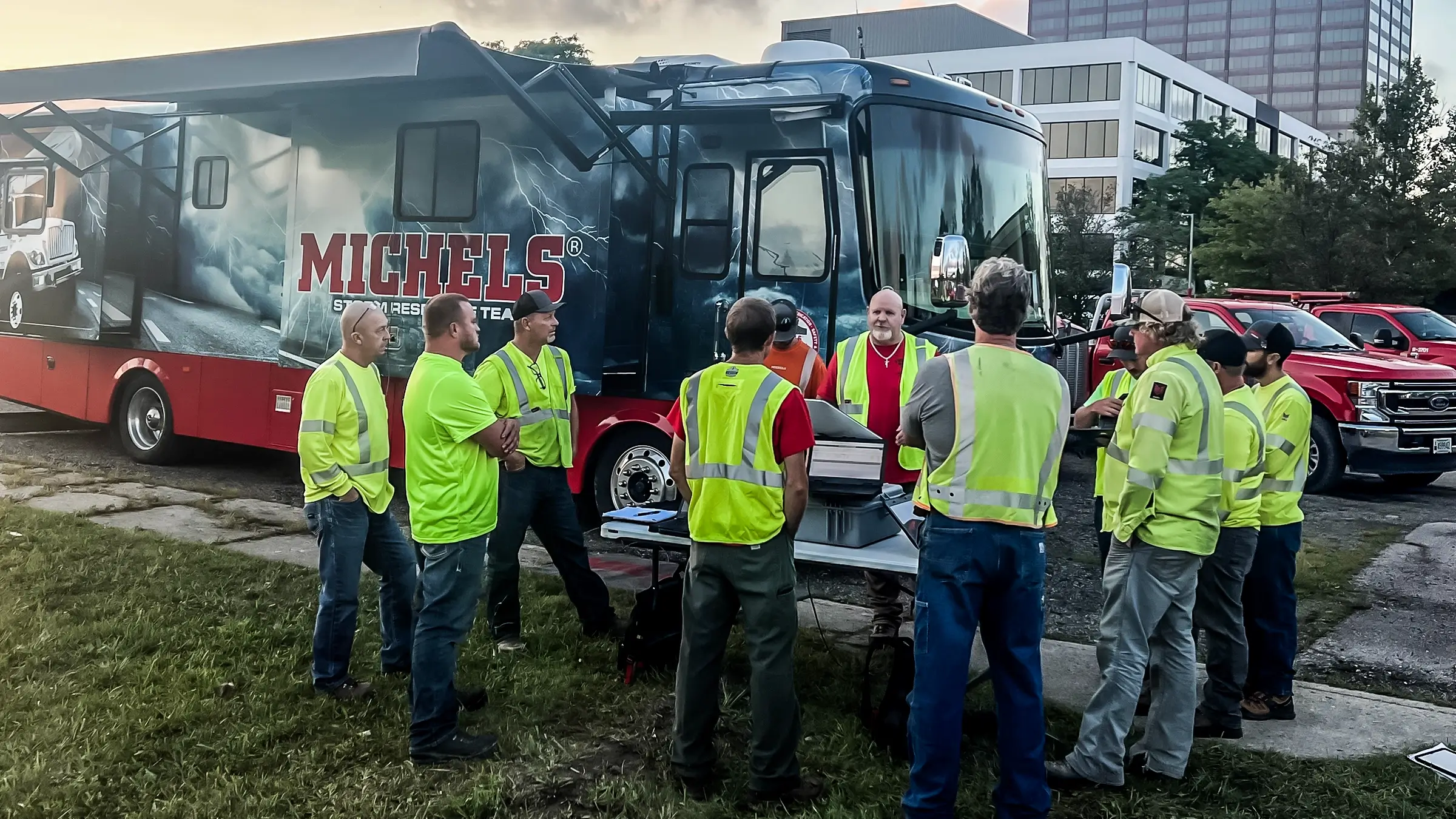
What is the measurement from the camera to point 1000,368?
3980 mm

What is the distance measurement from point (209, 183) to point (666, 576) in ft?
20.3

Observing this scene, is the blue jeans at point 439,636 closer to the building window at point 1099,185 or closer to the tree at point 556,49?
the tree at point 556,49

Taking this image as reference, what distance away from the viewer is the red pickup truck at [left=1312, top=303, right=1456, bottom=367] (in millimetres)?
15211

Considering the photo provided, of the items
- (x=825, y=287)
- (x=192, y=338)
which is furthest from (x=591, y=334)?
(x=192, y=338)

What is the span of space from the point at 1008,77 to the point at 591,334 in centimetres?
6754

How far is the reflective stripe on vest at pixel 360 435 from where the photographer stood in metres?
5.19

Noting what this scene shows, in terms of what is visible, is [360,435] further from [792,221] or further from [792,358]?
[792,221]

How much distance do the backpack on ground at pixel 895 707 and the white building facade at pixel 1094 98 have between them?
65234 millimetres

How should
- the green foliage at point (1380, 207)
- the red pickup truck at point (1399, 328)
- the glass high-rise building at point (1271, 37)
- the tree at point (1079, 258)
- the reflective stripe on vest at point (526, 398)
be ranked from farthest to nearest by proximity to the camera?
the glass high-rise building at point (1271, 37)
the tree at point (1079, 258)
the green foliage at point (1380, 207)
the red pickup truck at point (1399, 328)
the reflective stripe on vest at point (526, 398)

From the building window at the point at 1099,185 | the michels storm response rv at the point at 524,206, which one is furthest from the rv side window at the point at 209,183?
the building window at the point at 1099,185

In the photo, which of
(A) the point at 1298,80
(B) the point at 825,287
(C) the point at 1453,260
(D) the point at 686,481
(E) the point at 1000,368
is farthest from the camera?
(A) the point at 1298,80

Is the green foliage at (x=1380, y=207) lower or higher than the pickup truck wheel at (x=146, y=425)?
higher

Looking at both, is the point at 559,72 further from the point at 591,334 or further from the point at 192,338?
the point at 192,338

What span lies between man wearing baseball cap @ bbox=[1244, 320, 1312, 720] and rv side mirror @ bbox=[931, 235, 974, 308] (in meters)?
1.70
